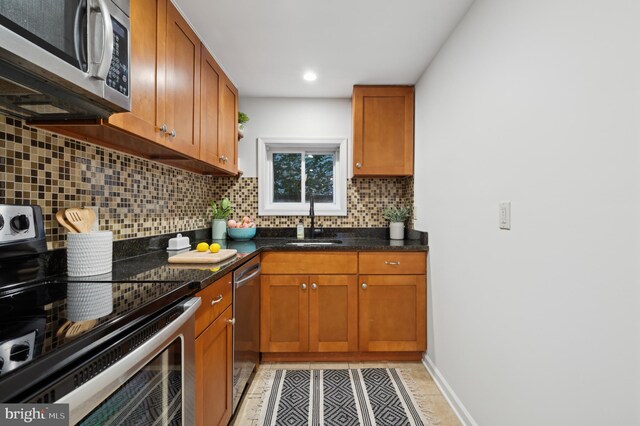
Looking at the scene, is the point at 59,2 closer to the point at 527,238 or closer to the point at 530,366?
the point at 527,238

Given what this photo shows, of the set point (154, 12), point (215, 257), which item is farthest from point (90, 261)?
point (154, 12)

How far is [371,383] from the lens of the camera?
6.74ft

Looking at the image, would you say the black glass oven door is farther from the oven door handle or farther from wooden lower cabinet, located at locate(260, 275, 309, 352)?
wooden lower cabinet, located at locate(260, 275, 309, 352)

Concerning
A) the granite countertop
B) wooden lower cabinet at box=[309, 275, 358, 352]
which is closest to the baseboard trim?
wooden lower cabinet at box=[309, 275, 358, 352]

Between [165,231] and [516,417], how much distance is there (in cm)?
218

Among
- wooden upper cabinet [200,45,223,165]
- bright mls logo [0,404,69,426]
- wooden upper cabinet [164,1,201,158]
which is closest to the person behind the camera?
bright mls logo [0,404,69,426]

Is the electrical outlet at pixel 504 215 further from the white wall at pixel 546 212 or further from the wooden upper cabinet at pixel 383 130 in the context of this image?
the wooden upper cabinet at pixel 383 130

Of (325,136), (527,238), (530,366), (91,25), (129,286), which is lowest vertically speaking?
(530,366)

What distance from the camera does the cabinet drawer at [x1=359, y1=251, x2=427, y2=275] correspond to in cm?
229

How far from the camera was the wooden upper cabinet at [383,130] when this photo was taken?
262 cm

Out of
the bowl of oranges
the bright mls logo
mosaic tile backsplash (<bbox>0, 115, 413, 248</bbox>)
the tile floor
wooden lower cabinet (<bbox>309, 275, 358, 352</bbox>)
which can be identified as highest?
mosaic tile backsplash (<bbox>0, 115, 413, 248</bbox>)

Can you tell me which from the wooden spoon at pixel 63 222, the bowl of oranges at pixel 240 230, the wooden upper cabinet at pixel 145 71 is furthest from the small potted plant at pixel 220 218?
the wooden spoon at pixel 63 222

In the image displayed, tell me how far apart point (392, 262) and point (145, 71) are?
193 cm

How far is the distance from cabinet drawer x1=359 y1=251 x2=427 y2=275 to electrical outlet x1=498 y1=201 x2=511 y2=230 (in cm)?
100
